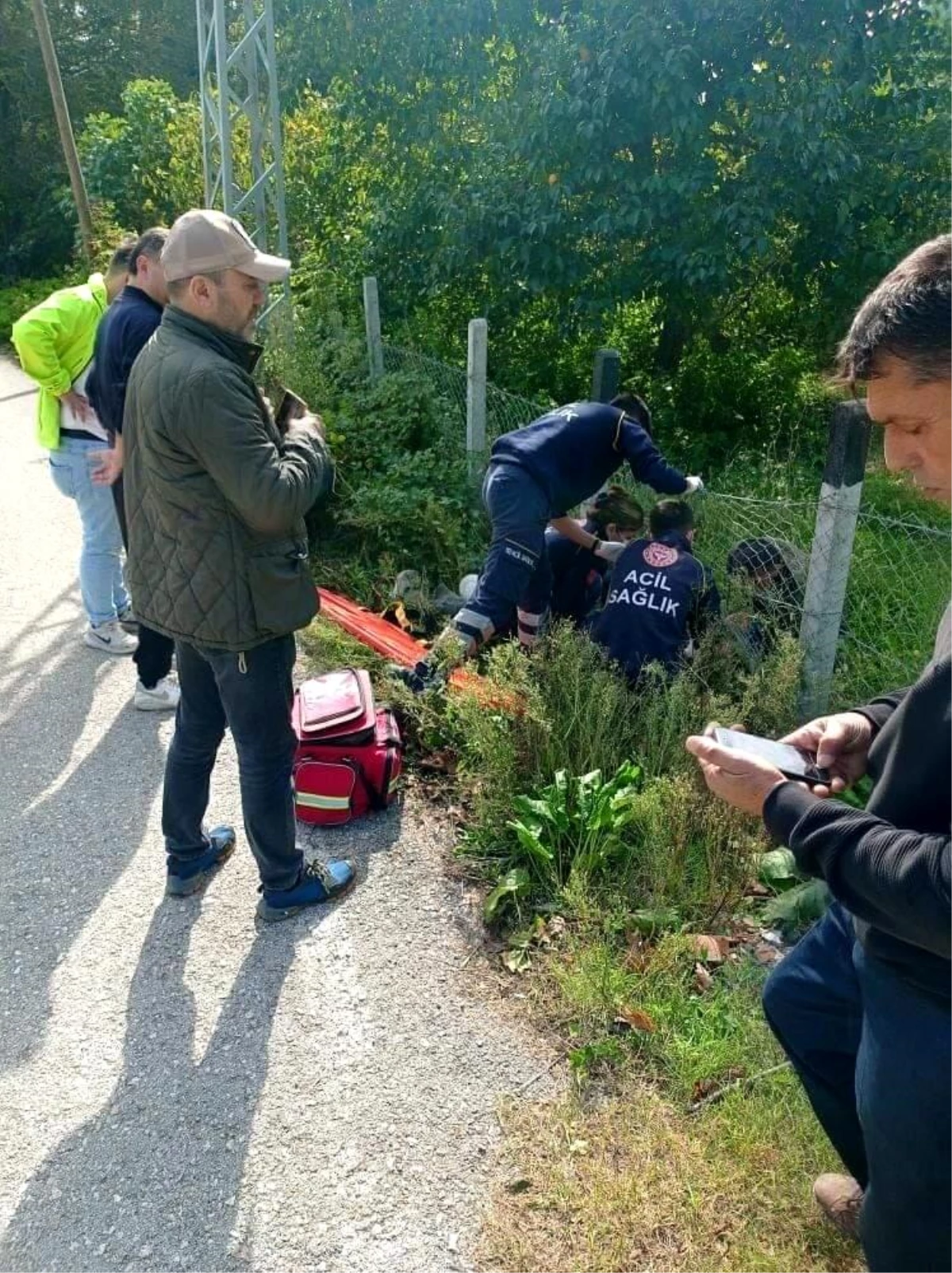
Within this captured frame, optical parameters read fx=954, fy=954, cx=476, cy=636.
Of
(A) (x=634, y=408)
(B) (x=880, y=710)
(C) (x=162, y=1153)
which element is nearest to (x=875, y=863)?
(B) (x=880, y=710)

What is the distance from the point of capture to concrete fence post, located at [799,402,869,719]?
3424 millimetres

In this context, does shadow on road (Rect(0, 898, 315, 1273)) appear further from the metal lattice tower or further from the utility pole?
the utility pole

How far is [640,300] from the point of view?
793cm

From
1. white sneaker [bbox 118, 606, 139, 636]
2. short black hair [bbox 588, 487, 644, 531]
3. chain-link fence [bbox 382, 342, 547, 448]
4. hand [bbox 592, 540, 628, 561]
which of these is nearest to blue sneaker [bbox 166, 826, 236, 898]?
white sneaker [bbox 118, 606, 139, 636]

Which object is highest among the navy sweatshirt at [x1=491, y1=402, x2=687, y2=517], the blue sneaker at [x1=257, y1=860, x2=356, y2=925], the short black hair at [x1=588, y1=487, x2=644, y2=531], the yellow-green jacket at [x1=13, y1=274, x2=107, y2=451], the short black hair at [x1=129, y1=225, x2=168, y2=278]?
the short black hair at [x1=129, y1=225, x2=168, y2=278]

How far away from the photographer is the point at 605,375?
5250mm

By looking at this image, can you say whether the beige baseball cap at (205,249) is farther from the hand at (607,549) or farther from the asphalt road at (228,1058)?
the hand at (607,549)

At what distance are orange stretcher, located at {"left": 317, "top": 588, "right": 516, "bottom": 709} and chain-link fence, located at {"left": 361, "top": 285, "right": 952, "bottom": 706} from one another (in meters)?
1.21

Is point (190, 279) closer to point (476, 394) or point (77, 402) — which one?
point (77, 402)

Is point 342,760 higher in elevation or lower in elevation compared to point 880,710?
lower

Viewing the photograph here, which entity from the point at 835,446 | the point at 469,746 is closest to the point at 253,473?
the point at 469,746

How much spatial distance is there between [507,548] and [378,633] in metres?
0.91

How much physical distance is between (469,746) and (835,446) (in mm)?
1754

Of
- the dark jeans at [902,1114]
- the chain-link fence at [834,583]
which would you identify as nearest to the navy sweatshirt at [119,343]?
the chain-link fence at [834,583]
